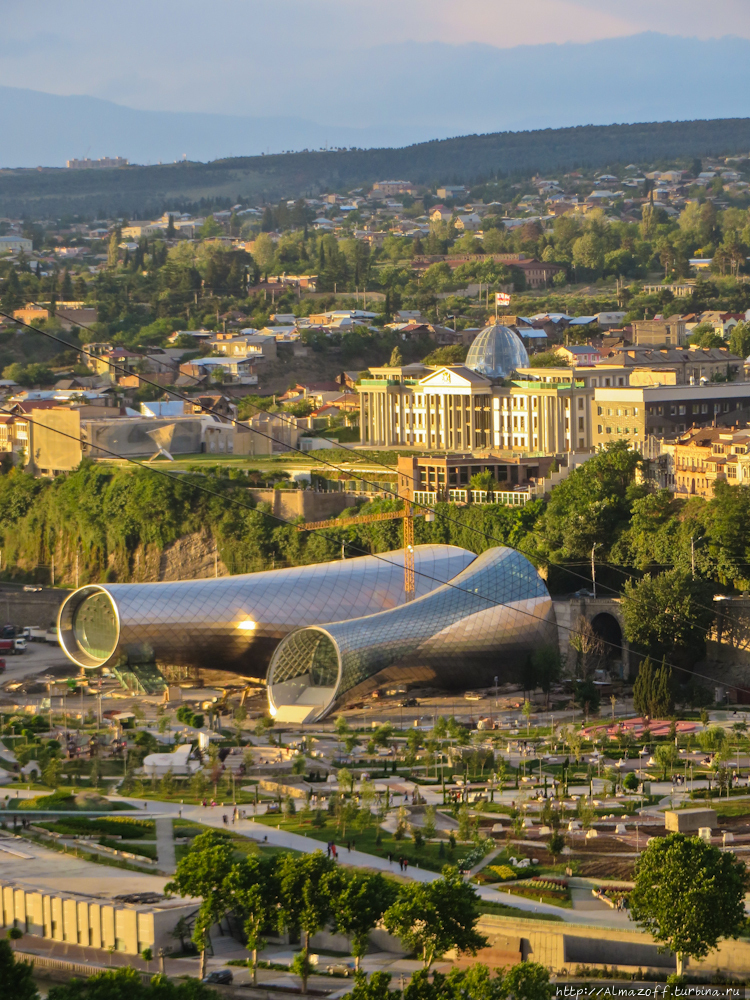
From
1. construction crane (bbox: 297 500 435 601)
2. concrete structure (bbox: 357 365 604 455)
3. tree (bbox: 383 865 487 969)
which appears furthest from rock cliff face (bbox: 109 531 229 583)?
tree (bbox: 383 865 487 969)

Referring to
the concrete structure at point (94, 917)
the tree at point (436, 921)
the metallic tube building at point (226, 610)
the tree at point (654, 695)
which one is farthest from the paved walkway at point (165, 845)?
the metallic tube building at point (226, 610)

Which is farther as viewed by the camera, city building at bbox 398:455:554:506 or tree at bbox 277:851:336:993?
city building at bbox 398:455:554:506

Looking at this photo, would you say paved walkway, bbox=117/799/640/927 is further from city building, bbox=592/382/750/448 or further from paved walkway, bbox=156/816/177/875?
city building, bbox=592/382/750/448

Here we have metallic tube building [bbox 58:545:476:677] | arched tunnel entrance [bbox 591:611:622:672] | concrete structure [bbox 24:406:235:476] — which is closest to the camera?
arched tunnel entrance [bbox 591:611:622:672]

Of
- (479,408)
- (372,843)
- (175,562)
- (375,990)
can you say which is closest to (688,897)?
(375,990)

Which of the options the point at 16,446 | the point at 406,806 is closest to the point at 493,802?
the point at 406,806

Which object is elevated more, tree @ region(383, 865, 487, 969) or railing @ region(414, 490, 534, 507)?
tree @ region(383, 865, 487, 969)

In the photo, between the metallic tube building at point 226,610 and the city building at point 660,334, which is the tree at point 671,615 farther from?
the city building at point 660,334
